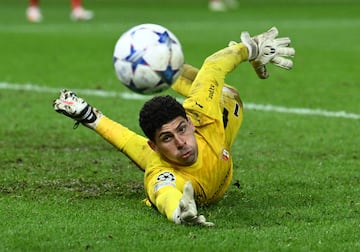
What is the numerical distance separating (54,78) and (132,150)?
28.9 ft

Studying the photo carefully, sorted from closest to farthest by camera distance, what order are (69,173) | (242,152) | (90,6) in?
(69,173) → (242,152) → (90,6)

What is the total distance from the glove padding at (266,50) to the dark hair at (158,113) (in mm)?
1579

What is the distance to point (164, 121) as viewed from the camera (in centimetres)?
837

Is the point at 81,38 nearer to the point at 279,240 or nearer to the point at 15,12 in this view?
the point at 15,12

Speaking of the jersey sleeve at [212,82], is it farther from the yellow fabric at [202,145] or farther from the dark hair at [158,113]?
the dark hair at [158,113]

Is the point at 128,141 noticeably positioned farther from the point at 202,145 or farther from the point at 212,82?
the point at 212,82

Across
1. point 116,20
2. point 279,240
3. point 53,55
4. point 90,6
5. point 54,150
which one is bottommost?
point 90,6

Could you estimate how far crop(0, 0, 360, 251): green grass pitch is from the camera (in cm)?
746

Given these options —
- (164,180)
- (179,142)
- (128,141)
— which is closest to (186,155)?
(179,142)

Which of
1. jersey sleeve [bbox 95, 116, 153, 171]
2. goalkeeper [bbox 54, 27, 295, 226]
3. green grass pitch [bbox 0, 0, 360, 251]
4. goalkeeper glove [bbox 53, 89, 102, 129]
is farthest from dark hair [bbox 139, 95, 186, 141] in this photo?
goalkeeper glove [bbox 53, 89, 102, 129]

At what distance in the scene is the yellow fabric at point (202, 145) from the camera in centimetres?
837

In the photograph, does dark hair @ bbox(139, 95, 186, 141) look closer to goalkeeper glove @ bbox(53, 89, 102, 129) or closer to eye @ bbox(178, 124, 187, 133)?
eye @ bbox(178, 124, 187, 133)

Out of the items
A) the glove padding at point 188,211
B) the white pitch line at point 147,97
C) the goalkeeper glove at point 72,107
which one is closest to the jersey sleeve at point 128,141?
the goalkeeper glove at point 72,107

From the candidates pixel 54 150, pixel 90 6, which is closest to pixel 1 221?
pixel 54 150
